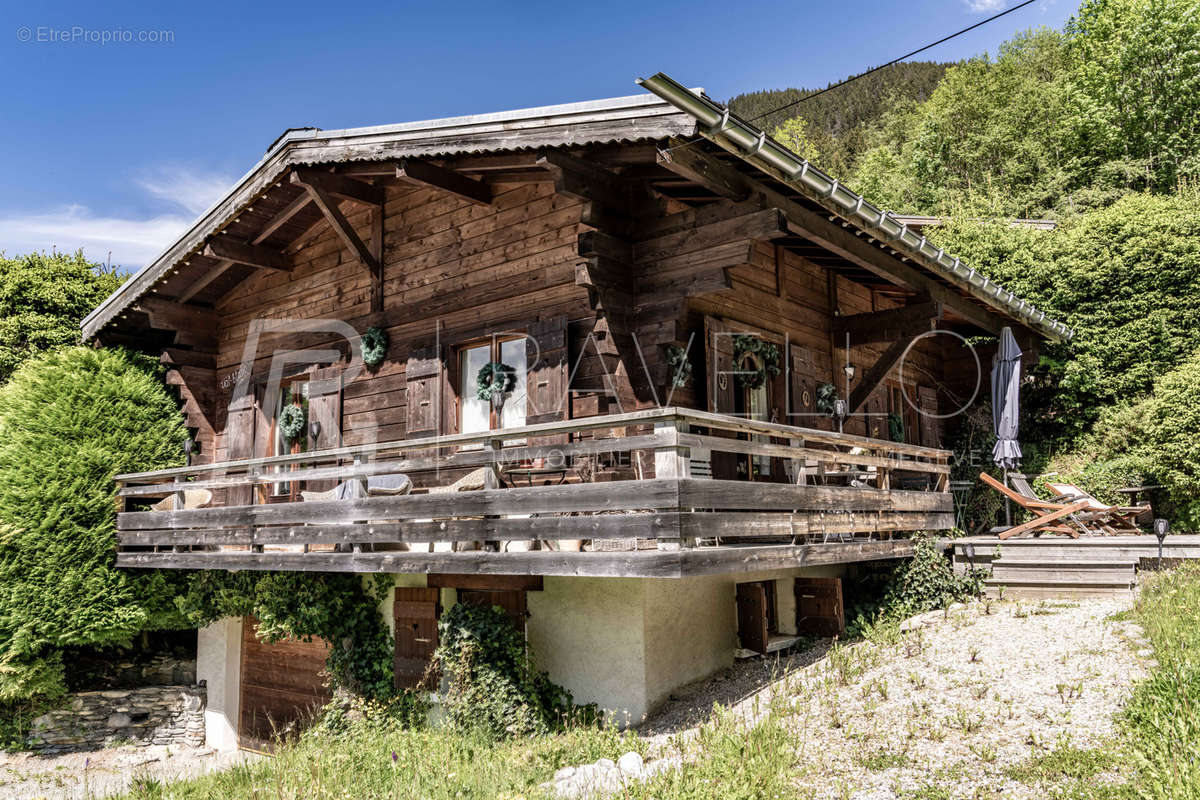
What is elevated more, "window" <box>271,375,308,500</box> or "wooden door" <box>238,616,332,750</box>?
"window" <box>271,375,308,500</box>

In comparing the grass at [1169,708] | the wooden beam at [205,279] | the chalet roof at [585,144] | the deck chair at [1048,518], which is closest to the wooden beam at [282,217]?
the chalet roof at [585,144]

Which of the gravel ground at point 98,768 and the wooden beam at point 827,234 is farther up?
the wooden beam at point 827,234

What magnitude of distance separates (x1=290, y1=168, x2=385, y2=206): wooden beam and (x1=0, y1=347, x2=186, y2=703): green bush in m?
4.46

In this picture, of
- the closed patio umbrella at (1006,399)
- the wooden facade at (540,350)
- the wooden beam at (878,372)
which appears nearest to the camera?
the wooden facade at (540,350)

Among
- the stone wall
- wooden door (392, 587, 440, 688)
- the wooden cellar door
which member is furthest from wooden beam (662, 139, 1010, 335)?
the stone wall

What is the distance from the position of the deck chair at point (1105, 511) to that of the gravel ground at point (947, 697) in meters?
2.60

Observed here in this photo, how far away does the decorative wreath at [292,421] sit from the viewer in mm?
11758

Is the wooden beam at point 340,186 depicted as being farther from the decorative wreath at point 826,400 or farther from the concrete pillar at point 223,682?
the decorative wreath at point 826,400

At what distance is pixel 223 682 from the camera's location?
38.5 feet

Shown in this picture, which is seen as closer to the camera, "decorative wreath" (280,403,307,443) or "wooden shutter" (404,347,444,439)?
"wooden shutter" (404,347,444,439)

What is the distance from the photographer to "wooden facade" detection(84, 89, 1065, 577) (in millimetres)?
7121

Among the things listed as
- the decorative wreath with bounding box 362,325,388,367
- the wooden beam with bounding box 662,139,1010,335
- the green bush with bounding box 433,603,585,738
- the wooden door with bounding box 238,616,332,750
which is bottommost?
the wooden door with bounding box 238,616,332,750

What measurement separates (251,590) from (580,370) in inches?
195

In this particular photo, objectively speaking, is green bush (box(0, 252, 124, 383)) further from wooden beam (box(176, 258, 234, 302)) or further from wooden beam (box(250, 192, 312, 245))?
wooden beam (box(250, 192, 312, 245))
